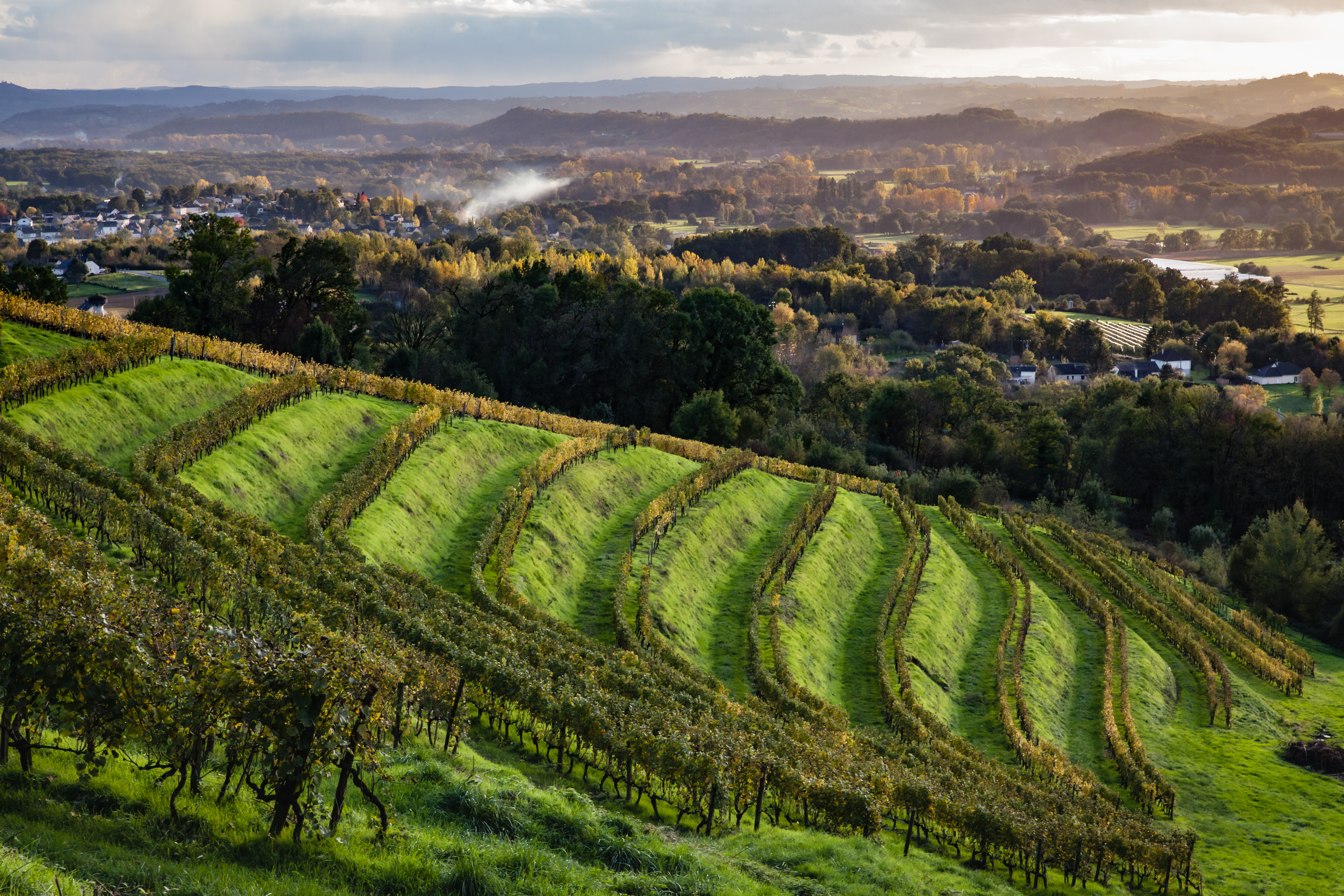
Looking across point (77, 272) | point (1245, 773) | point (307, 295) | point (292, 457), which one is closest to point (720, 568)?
point (292, 457)

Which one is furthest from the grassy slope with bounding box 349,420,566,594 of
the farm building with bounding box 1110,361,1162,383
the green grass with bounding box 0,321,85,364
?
the farm building with bounding box 1110,361,1162,383

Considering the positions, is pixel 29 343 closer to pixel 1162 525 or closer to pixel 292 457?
pixel 292 457

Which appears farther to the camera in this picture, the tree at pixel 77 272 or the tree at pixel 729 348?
the tree at pixel 77 272

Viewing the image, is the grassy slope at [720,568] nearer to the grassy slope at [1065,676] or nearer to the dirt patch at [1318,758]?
the grassy slope at [1065,676]

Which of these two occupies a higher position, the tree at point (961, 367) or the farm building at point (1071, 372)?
the tree at point (961, 367)

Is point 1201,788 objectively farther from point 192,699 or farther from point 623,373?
point 623,373

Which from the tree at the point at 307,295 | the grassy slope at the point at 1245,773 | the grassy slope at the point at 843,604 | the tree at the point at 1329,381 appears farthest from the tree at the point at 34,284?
the tree at the point at 1329,381
